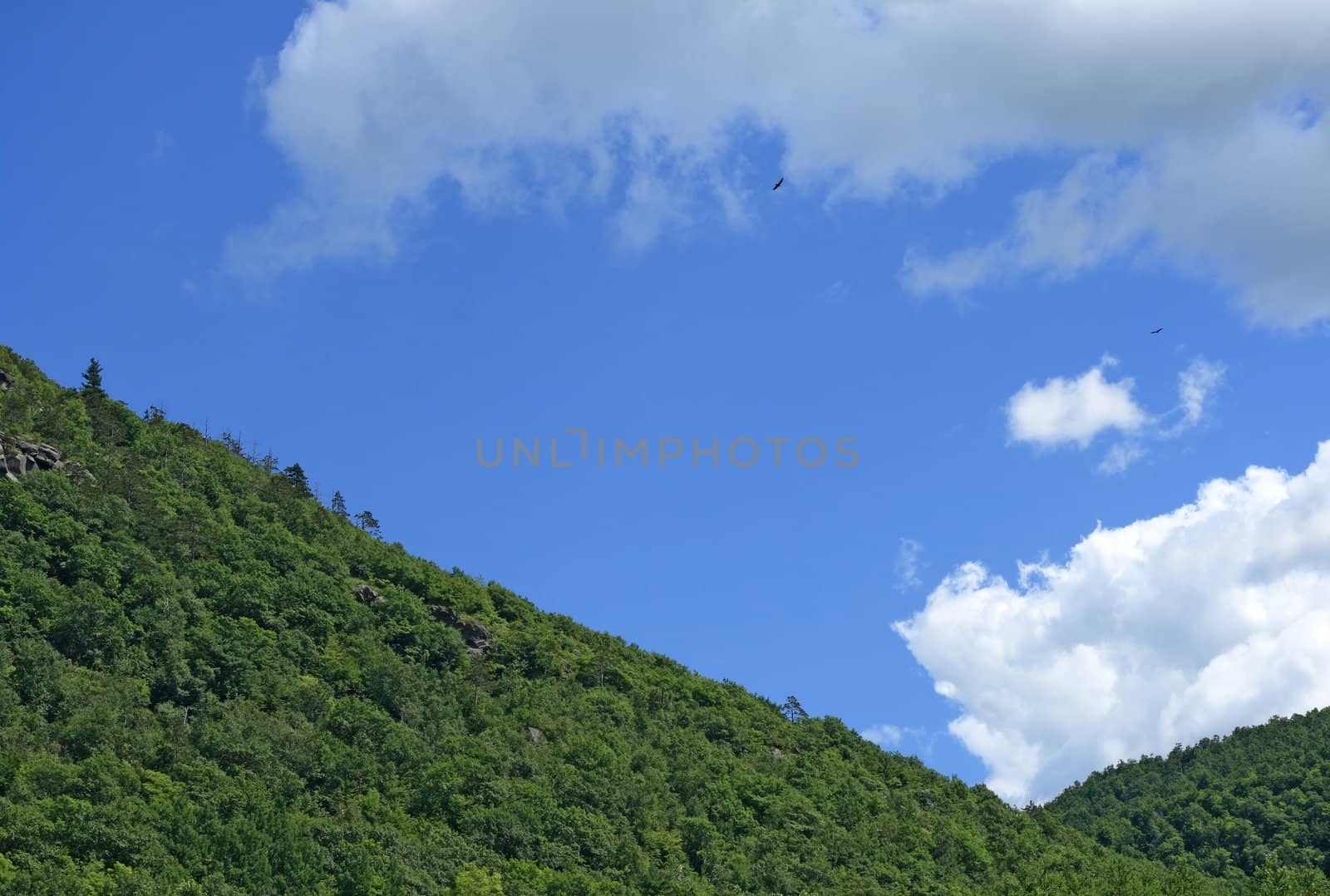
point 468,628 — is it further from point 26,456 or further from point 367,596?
point 26,456

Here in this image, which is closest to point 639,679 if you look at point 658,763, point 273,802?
point 658,763

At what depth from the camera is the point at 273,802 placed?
104 meters

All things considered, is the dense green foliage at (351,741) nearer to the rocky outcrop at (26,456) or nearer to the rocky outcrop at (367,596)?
the rocky outcrop at (367,596)

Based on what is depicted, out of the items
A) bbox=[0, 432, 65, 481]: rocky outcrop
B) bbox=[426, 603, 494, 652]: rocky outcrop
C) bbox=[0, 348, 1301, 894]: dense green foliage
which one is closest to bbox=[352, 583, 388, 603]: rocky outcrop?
bbox=[0, 348, 1301, 894]: dense green foliage

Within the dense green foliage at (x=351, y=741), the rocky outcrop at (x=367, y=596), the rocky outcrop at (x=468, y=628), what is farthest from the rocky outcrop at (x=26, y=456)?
the rocky outcrop at (x=468, y=628)

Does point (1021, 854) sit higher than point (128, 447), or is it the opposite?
point (128, 447)

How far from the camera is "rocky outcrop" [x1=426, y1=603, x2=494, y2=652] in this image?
149875mm

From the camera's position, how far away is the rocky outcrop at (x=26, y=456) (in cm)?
13488

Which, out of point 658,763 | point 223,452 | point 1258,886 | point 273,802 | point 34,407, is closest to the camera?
point 273,802

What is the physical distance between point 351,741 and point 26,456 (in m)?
45.7

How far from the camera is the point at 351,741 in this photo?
12069 centimetres

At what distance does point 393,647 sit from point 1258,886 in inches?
3276

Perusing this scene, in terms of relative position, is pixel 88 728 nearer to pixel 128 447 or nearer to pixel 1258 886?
pixel 128 447

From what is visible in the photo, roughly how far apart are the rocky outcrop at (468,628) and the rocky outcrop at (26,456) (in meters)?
40.1
